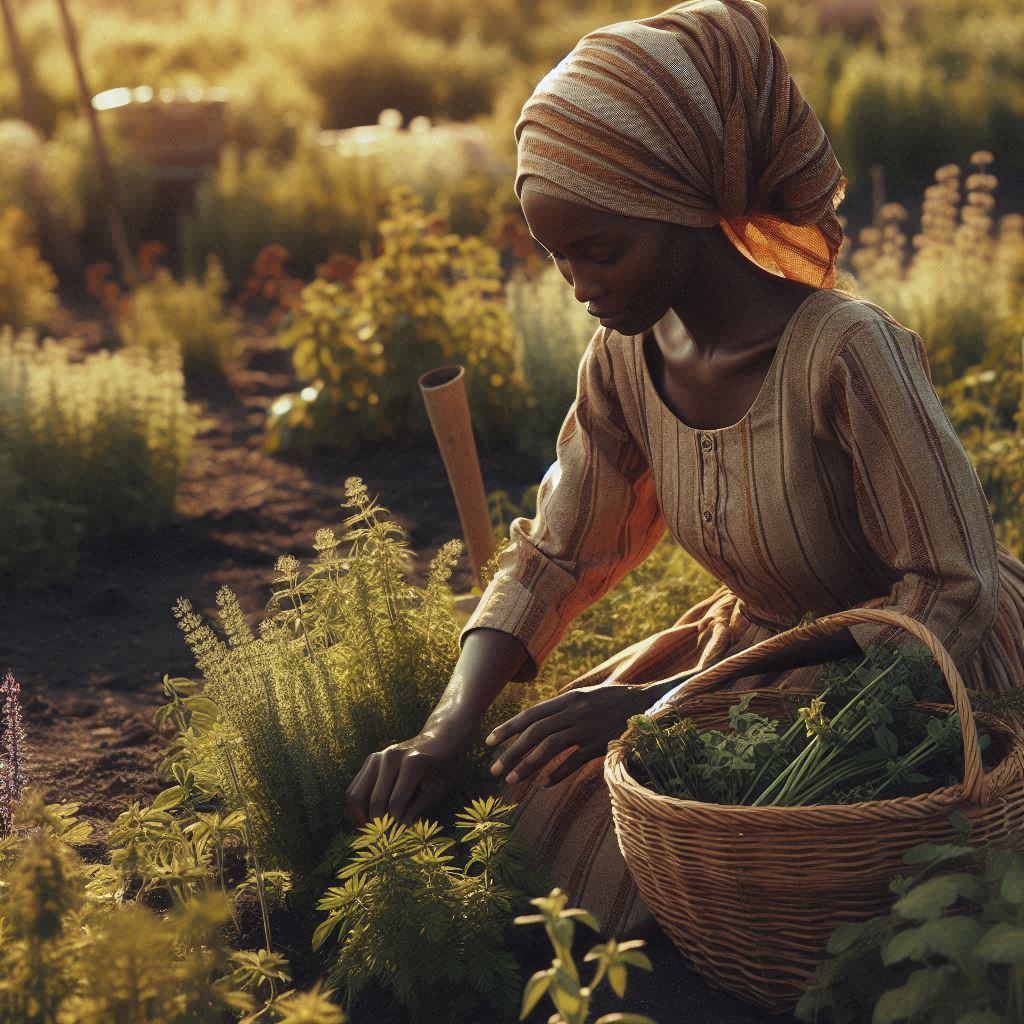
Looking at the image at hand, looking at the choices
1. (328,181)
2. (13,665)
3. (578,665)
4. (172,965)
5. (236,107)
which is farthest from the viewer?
(236,107)

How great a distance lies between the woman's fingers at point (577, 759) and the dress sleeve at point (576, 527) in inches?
11.0

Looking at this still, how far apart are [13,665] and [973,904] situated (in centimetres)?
263

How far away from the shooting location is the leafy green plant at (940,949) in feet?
5.16

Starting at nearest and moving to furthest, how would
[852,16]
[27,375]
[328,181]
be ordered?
1. [27,375]
2. [328,181]
3. [852,16]

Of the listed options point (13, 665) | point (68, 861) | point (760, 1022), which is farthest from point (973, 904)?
point (13, 665)

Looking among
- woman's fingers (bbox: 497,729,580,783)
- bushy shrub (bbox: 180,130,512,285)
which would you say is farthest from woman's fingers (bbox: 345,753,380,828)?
bushy shrub (bbox: 180,130,512,285)

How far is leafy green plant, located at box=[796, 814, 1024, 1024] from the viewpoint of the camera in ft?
5.16

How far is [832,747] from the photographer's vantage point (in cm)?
195

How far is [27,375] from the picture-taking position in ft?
15.6

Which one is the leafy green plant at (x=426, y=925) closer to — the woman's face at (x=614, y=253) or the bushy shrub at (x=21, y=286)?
the woman's face at (x=614, y=253)

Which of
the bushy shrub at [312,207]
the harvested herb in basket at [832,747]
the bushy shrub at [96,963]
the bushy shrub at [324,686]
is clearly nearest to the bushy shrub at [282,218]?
the bushy shrub at [312,207]

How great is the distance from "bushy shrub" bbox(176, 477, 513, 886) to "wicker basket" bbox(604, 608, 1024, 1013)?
2.07ft

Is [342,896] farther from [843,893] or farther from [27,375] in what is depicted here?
[27,375]

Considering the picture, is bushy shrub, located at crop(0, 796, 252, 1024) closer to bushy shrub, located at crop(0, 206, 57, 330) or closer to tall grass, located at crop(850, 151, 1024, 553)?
tall grass, located at crop(850, 151, 1024, 553)
